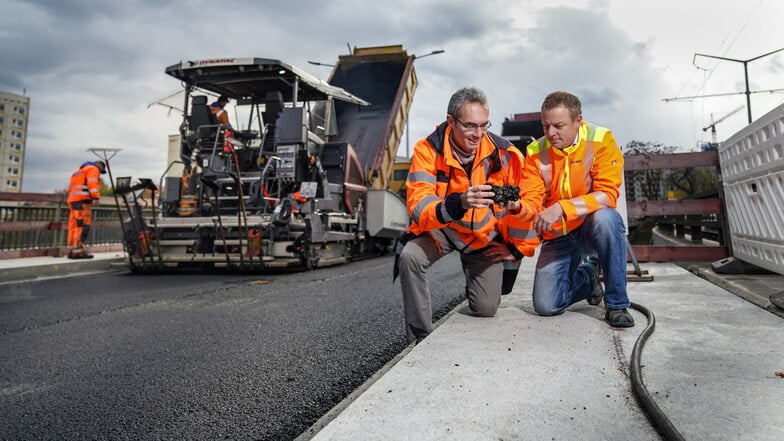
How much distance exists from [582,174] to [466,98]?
0.75 meters

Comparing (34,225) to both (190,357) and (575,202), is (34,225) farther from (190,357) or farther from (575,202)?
Answer: (575,202)

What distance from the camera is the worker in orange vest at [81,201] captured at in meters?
7.32

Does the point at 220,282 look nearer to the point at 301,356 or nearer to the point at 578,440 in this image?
the point at 301,356

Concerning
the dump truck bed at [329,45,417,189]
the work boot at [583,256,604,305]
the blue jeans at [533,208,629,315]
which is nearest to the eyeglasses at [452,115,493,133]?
the blue jeans at [533,208,629,315]

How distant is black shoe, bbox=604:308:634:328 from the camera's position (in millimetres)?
2168

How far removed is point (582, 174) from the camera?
242 centimetres

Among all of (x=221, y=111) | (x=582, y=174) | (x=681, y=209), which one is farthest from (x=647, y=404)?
(x=221, y=111)

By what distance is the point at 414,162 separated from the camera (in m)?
2.33

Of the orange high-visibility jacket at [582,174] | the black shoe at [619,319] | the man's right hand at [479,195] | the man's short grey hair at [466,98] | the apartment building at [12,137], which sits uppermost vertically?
the apartment building at [12,137]

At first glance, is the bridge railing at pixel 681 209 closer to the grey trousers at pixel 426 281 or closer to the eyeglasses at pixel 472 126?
the grey trousers at pixel 426 281

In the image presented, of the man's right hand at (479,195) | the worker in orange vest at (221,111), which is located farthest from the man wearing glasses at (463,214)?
the worker in orange vest at (221,111)

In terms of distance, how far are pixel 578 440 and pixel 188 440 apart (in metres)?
1.13

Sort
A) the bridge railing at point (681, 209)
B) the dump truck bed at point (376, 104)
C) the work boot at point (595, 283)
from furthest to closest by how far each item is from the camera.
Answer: the dump truck bed at point (376, 104)
the bridge railing at point (681, 209)
the work boot at point (595, 283)

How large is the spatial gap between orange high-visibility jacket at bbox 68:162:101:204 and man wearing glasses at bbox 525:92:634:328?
7295 mm
